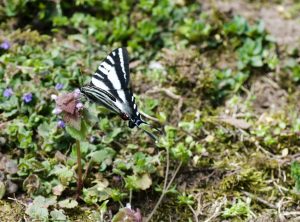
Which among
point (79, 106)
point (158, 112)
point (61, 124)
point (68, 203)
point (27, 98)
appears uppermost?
point (79, 106)

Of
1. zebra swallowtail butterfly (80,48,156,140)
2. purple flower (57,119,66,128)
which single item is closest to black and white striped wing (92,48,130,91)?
zebra swallowtail butterfly (80,48,156,140)

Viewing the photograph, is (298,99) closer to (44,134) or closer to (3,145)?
(44,134)

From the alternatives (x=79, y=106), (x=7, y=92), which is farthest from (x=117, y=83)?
(x=7, y=92)

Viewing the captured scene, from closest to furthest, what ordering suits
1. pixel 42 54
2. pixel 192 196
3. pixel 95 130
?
pixel 192 196, pixel 95 130, pixel 42 54

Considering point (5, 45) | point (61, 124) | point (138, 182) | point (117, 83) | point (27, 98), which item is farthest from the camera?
point (5, 45)

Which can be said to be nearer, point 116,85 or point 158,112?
point 116,85

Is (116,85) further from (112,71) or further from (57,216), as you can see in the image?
(57,216)

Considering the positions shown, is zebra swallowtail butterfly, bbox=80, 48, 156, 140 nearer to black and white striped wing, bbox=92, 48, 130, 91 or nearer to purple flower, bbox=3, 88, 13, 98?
black and white striped wing, bbox=92, 48, 130, 91

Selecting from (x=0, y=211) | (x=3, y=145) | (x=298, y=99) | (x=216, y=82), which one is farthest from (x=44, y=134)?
(x=298, y=99)
